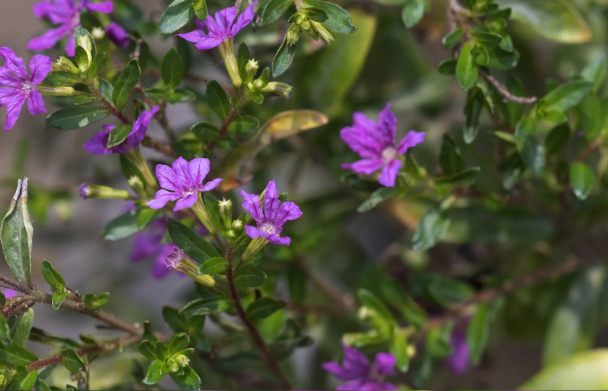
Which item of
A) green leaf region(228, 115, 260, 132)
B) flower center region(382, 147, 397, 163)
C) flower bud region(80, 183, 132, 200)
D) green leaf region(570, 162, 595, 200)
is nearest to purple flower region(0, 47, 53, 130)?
flower bud region(80, 183, 132, 200)

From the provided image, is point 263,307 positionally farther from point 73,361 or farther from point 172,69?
point 172,69

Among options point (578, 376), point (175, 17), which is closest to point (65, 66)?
point (175, 17)

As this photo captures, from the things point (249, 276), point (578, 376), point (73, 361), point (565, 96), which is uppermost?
point (565, 96)

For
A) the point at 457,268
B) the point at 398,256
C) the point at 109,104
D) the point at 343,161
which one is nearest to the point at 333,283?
the point at 398,256

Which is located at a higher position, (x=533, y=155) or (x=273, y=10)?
(x=273, y=10)

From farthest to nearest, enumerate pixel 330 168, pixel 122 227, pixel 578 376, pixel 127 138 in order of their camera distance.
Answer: pixel 330 168 < pixel 578 376 < pixel 122 227 < pixel 127 138

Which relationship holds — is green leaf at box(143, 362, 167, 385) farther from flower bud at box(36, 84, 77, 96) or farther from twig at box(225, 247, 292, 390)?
flower bud at box(36, 84, 77, 96)

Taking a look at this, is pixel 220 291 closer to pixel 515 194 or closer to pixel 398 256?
pixel 515 194
